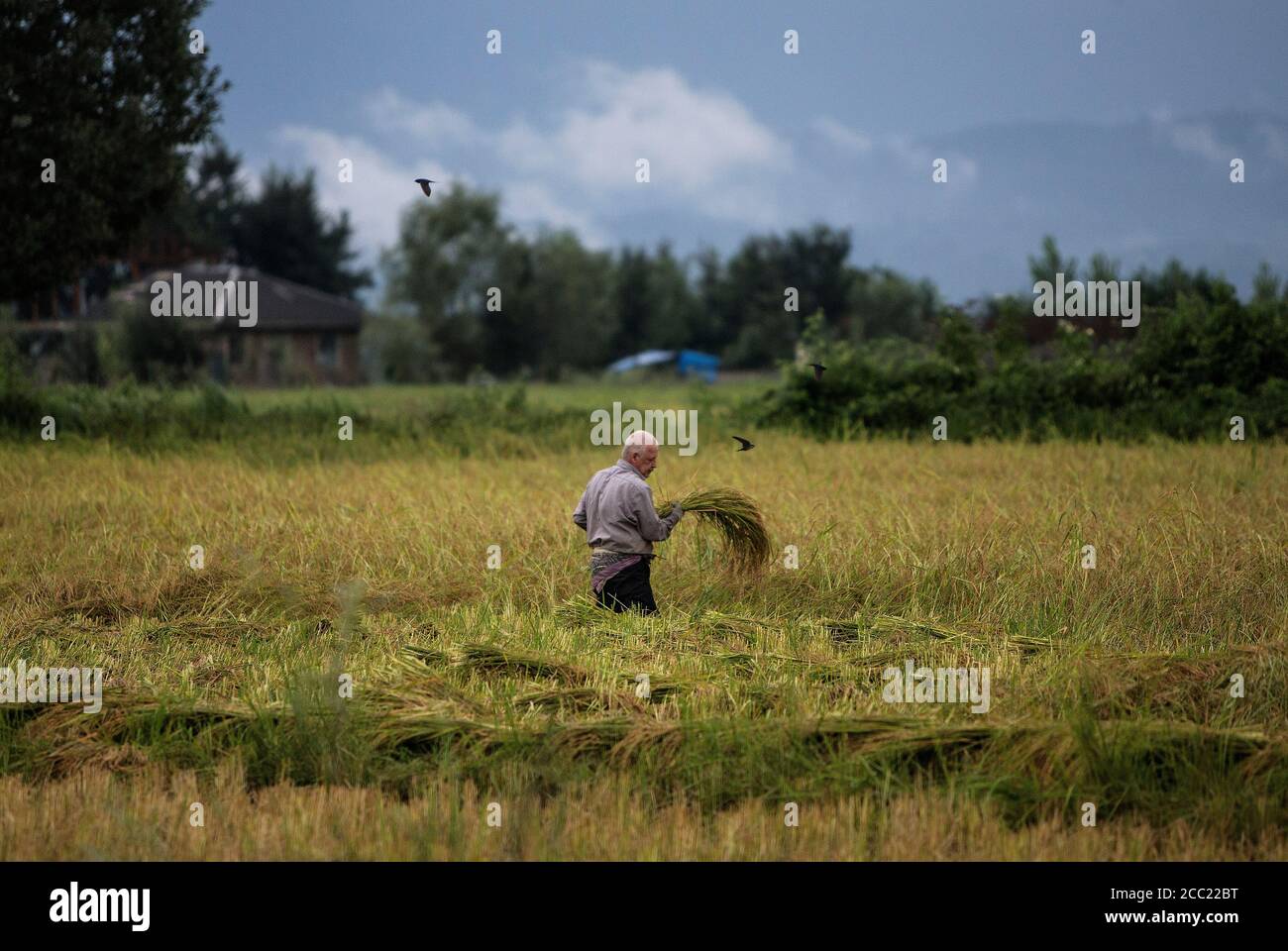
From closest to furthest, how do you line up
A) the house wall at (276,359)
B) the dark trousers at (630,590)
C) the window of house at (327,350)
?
1. the dark trousers at (630,590)
2. the house wall at (276,359)
3. the window of house at (327,350)

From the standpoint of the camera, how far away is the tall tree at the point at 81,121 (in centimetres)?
1959

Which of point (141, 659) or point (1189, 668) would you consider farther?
point (141, 659)

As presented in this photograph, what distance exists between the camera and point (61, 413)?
62.8ft

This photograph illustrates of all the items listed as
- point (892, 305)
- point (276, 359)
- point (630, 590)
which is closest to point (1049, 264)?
point (630, 590)

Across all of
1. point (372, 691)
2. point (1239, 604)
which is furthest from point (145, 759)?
point (1239, 604)

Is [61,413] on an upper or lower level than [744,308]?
lower

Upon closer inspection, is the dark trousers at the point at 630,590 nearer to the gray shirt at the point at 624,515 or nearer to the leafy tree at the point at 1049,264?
the gray shirt at the point at 624,515

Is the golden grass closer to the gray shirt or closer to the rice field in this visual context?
the rice field

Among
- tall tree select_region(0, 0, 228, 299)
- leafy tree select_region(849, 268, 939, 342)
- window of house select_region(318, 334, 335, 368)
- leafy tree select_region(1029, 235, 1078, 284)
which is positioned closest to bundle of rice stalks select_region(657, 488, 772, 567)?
tall tree select_region(0, 0, 228, 299)

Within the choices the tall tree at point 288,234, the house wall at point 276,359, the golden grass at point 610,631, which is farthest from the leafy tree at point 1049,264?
the tall tree at point 288,234

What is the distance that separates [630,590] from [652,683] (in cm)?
185

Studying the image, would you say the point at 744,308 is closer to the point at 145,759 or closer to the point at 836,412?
the point at 836,412

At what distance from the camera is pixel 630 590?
8312 millimetres

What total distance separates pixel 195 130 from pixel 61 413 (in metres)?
5.66
